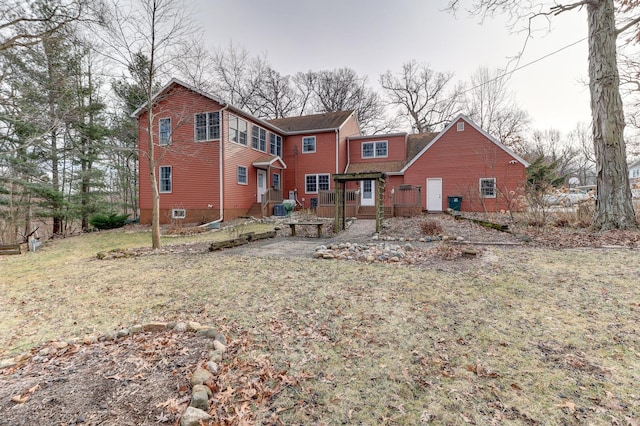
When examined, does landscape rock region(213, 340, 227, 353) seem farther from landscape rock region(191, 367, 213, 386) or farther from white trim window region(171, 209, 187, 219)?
white trim window region(171, 209, 187, 219)

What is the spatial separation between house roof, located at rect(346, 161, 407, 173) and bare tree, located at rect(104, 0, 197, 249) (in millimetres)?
13268

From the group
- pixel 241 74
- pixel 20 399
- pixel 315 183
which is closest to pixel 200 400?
pixel 20 399

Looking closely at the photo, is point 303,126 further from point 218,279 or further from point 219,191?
point 218,279

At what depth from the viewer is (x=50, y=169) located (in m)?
13.4

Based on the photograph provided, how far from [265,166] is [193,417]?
1617cm

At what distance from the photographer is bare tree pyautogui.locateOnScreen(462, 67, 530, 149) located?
24344 millimetres

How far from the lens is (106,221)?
51.7ft

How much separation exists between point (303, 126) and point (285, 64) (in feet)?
41.0

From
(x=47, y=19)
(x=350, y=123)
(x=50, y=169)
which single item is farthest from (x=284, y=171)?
(x=47, y=19)

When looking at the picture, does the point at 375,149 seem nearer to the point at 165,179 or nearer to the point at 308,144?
the point at 308,144

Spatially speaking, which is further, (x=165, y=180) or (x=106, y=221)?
(x=165, y=180)

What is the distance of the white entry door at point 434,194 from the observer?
674 inches

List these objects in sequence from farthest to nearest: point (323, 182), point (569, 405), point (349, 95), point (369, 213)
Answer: point (349, 95), point (323, 182), point (369, 213), point (569, 405)

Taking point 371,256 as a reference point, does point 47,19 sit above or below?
above
